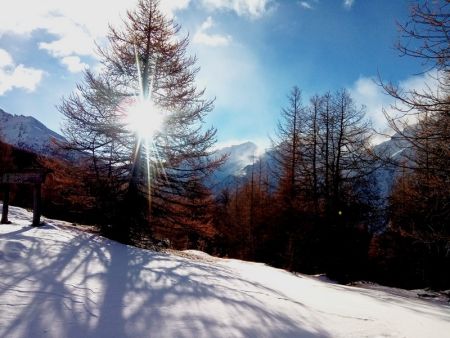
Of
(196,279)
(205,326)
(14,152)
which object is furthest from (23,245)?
(14,152)

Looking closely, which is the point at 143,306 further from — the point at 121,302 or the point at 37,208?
the point at 37,208

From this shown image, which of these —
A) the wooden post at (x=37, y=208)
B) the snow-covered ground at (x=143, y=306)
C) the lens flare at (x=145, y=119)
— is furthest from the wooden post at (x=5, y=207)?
the lens flare at (x=145, y=119)

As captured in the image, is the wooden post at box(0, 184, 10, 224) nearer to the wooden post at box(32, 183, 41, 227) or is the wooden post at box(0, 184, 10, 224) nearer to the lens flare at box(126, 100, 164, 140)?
the wooden post at box(32, 183, 41, 227)

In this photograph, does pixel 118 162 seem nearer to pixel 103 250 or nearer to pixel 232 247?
pixel 103 250

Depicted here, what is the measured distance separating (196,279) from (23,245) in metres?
2.72

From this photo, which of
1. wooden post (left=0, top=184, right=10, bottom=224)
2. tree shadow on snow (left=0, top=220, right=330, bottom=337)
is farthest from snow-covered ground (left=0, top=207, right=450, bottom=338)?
wooden post (left=0, top=184, right=10, bottom=224)

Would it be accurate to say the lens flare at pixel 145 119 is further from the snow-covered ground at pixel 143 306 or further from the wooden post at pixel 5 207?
the snow-covered ground at pixel 143 306

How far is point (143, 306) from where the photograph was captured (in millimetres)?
3689

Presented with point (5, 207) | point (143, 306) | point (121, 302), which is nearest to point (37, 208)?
point (5, 207)

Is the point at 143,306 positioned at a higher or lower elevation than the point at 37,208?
lower

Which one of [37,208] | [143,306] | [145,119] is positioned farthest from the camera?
[145,119]

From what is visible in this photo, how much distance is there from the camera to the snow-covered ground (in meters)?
3.06

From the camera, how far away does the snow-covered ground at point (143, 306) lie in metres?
3.06

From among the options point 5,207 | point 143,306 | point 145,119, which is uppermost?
point 145,119
